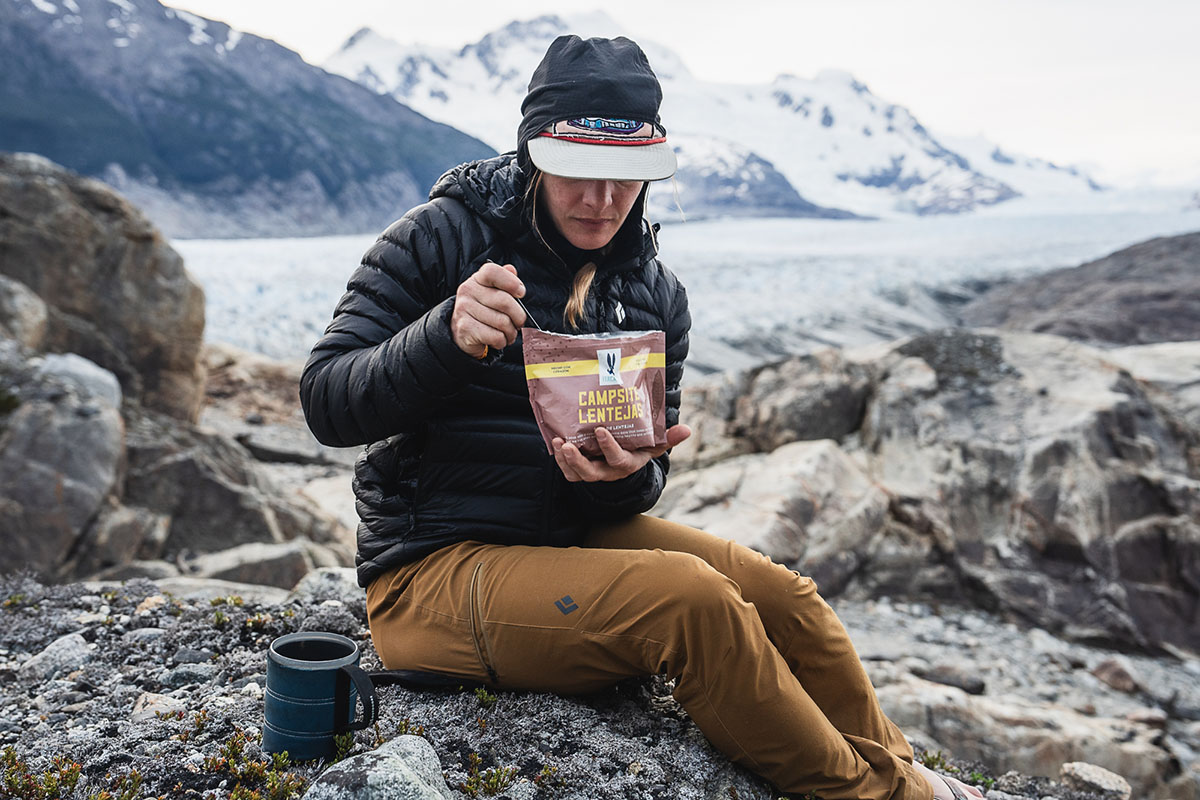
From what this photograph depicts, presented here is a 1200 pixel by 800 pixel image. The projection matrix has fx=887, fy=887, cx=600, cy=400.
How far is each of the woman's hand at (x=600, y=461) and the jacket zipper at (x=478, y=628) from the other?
1.26 ft

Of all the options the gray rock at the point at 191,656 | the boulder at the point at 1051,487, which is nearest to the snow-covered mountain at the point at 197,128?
the boulder at the point at 1051,487

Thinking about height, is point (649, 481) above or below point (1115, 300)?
above

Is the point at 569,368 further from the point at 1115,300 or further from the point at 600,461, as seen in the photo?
Result: the point at 1115,300

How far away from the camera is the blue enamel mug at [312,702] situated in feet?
7.04

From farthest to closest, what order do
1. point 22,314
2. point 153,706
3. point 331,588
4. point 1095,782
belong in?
1. point 22,314
2. point 331,588
3. point 1095,782
4. point 153,706

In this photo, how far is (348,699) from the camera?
2.21 m

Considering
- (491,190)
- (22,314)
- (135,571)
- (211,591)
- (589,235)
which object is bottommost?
(135,571)

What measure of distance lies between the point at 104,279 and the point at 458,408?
7.81 meters

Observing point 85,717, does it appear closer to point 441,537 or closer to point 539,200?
point 441,537

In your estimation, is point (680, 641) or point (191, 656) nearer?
point (680, 641)

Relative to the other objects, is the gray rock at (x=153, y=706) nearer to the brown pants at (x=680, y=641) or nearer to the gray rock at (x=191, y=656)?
the gray rock at (x=191, y=656)

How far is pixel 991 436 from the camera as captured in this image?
25.2 feet

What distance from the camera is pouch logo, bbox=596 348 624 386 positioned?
2.30m

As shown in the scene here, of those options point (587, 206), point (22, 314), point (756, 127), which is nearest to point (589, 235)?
point (587, 206)
